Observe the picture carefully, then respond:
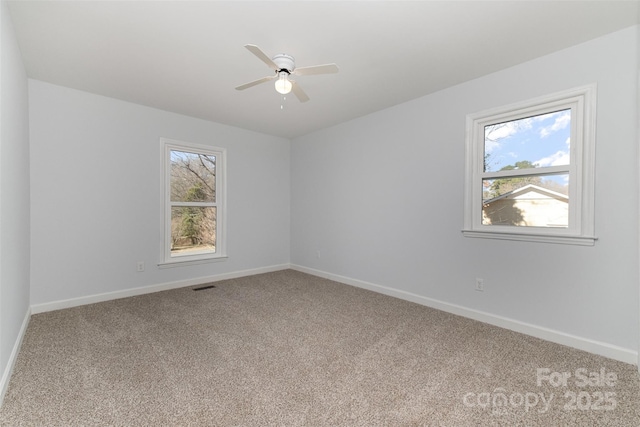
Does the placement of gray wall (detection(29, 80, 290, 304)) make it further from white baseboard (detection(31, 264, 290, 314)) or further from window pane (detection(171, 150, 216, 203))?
window pane (detection(171, 150, 216, 203))

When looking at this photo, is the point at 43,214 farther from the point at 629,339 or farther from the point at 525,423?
the point at 629,339

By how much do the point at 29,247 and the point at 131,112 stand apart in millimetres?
1856

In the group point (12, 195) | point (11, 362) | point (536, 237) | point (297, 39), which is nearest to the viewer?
point (11, 362)

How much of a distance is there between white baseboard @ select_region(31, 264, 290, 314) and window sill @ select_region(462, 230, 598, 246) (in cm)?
334

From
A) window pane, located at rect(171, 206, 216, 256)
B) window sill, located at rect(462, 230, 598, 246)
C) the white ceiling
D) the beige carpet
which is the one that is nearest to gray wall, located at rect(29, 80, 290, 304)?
window pane, located at rect(171, 206, 216, 256)

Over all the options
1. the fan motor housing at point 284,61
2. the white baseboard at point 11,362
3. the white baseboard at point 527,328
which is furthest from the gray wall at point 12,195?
the white baseboard at point 527,328

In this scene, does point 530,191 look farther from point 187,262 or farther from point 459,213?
point 187,262

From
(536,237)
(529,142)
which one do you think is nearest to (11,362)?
(536,237)

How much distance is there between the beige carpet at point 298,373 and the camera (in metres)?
1.56

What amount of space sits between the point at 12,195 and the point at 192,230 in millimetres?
2272

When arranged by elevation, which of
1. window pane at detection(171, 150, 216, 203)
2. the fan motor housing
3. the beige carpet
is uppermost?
the fan motor housing

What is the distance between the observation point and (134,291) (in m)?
3.66

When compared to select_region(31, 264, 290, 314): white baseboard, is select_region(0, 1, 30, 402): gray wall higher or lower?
higher

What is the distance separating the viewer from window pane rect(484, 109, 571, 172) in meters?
2.48
